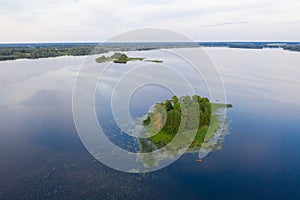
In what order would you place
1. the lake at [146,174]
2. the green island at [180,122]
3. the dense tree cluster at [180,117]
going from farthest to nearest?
the dense tree cluster at [180,117]
the green island at [180,122]
the lake at [146,174]

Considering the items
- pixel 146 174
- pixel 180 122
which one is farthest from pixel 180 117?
pixel 146 174

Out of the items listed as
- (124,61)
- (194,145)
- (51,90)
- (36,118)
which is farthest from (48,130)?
(124,61)

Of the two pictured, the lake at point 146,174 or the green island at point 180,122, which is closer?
the lake at point 146,174

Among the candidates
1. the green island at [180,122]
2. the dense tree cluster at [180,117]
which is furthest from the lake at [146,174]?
the dense tree cluster at [180,117]

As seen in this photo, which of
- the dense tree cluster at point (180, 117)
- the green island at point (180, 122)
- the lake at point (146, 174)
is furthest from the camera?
the dense tree cluster at point (180, 117)

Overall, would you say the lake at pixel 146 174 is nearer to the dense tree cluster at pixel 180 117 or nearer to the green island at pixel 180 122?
the green island at pixel 180 122

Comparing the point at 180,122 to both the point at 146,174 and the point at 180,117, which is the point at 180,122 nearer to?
the point at 180,117

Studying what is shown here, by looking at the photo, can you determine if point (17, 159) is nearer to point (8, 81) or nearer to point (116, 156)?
point (116, 156)

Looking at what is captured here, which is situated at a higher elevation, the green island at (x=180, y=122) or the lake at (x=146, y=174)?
the green island at (x=180, y=122)
